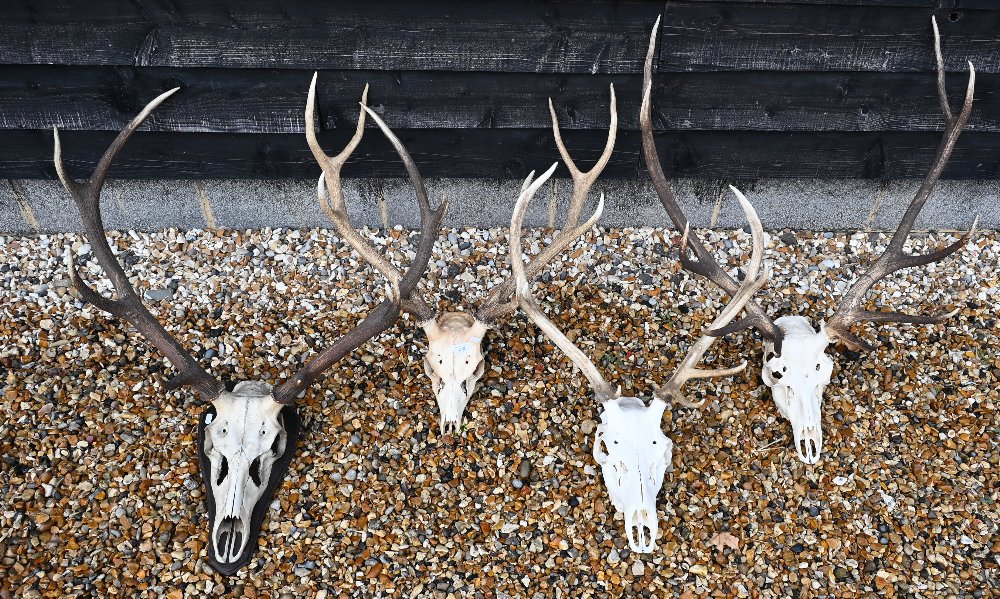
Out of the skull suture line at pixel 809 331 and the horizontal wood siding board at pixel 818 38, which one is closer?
the skull suture line at pixel 809 331

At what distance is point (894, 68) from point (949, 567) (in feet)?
8.94

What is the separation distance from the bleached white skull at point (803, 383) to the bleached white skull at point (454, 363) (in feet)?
5.28

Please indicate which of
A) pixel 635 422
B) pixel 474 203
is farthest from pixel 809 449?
pixel 474 203

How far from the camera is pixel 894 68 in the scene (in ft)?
13.6

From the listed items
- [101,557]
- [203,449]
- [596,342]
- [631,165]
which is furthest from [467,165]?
[101,557]

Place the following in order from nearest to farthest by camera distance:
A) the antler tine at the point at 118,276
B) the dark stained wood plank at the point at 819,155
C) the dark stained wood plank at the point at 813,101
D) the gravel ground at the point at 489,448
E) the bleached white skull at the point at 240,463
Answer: the antler tine at the point at 118,276, the bleached white skull at the point at 240,463, the gravel ground at the point at 489,448, the dark stained wood plank at the point at 813,101, the dark stained wood plank at the point at 819,155

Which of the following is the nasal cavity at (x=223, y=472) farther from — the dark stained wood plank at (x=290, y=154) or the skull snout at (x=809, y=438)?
the skull snout at (x=809, y=438)

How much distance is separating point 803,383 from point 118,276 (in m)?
3.44

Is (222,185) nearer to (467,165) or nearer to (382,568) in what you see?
(467,165)

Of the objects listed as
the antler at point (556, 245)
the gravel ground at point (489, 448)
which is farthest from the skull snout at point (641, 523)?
the antler at point (556, 245)

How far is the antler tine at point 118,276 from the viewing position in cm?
323

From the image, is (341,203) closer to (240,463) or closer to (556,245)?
(556,245)

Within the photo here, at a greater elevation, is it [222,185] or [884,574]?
[222,185]

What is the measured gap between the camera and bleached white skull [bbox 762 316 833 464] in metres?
3.71
